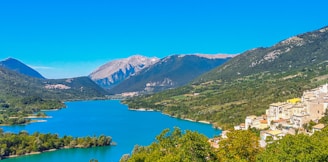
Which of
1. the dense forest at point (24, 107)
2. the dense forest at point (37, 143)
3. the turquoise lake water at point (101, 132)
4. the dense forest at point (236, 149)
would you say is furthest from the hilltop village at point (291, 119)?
the dense forest at point (24, 107)

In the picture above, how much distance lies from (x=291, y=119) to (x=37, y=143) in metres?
40.3

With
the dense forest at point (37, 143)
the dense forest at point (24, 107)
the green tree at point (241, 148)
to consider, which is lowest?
the dense forest at point (37, 143)

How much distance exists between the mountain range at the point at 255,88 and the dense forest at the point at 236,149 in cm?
4935

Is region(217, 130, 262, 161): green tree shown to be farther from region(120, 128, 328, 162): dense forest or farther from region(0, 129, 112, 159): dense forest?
region(0, 129, 112, 159): dense forest

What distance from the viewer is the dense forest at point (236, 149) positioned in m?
26.1

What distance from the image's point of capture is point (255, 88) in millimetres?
128875

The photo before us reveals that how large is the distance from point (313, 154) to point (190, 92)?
5686 inches

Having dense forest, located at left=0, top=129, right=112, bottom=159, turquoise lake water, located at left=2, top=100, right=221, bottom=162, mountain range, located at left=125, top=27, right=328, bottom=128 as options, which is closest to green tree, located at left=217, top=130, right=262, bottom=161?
turquoise lake water, located at left=2, top=100, right=221, bottom=162

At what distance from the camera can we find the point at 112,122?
107 m

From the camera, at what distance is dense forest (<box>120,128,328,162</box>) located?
26.1 meters

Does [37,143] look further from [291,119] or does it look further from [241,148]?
[241,148]

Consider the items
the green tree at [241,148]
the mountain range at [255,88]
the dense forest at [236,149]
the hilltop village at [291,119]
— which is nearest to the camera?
the dense forest at [236,149]

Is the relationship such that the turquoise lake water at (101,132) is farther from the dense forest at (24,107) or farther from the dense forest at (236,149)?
the dense forest at (236,149)

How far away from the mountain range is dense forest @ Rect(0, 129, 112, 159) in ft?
93.9
